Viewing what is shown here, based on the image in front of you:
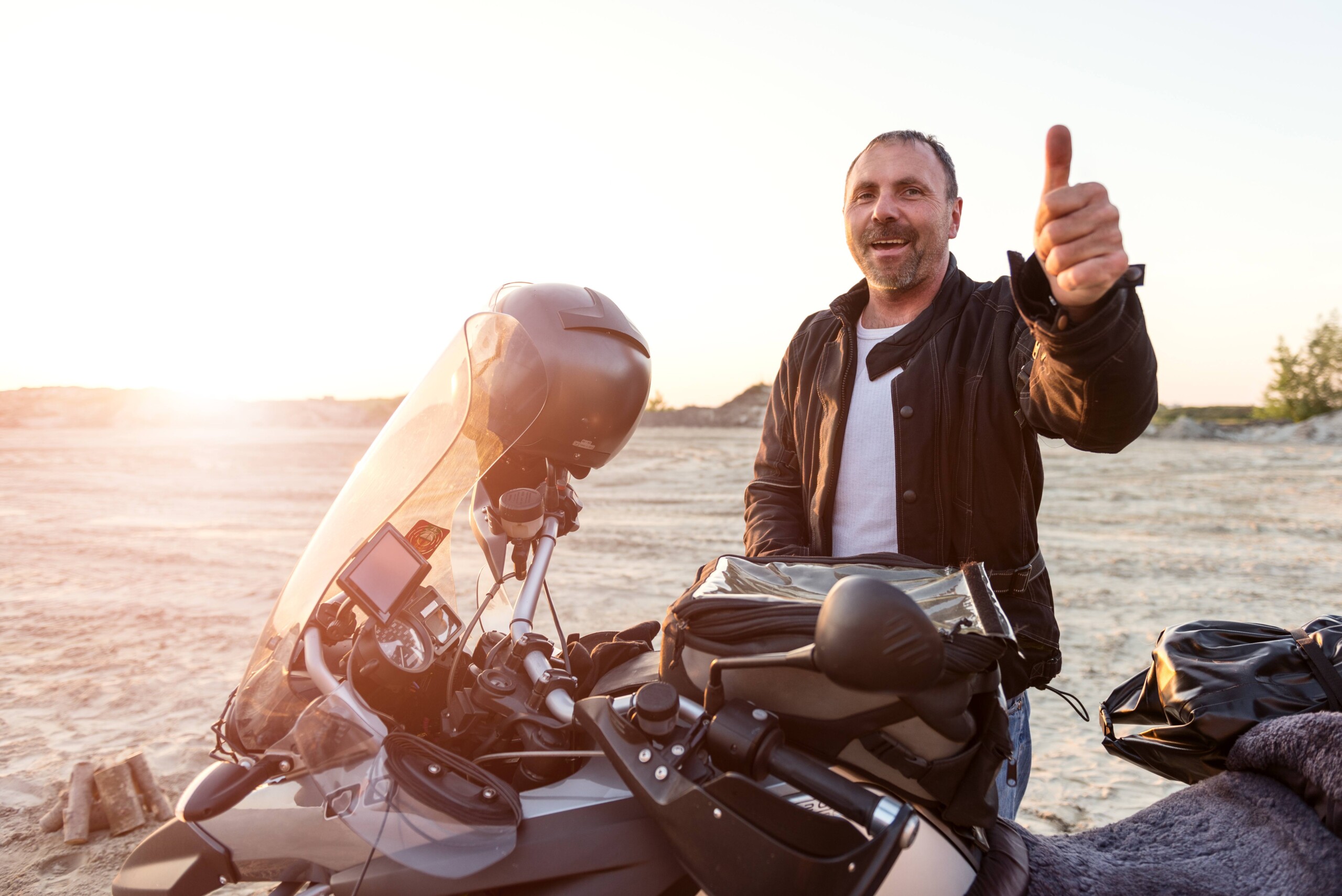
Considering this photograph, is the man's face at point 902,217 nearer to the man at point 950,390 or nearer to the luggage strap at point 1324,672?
the man at point 950,390

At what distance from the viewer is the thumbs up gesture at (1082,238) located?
1533 mm

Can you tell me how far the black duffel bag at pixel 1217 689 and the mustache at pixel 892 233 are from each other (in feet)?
4.43

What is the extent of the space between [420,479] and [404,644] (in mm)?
348

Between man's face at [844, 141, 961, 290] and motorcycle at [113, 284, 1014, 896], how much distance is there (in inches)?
48.5

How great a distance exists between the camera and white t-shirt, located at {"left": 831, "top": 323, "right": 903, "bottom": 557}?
2.42 meters

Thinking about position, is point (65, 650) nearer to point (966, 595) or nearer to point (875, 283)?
point (875, 283)

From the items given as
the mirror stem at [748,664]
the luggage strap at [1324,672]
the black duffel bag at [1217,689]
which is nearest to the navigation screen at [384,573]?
the mirror stem at [748,664]

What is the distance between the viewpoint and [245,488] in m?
16.5

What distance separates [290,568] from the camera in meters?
9.07

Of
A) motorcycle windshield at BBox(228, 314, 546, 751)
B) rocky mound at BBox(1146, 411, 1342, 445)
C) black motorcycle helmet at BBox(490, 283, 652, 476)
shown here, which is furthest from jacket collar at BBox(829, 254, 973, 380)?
rocky mound at BBox(1146, 411, 1342, 445)

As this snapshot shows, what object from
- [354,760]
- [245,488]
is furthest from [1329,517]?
[245,488]

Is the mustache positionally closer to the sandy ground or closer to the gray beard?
the gray beard

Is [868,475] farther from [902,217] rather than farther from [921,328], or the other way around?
→ [902,217]

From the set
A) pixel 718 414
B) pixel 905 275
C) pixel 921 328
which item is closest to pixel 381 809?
pixel 921 328
